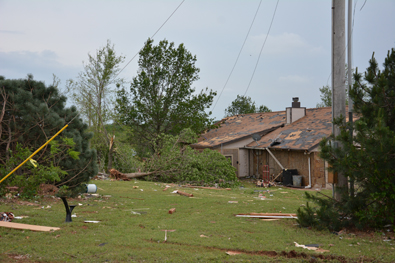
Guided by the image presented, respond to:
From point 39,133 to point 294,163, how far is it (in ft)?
48.5

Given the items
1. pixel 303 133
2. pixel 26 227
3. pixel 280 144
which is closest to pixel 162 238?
pixel 26 227

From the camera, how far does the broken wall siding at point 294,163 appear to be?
18.8 meters

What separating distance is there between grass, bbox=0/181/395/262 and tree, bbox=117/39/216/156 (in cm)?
1984

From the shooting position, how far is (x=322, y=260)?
4945 mm

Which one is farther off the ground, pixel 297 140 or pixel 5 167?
pixel 297 140

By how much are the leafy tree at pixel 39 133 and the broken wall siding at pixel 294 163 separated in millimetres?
11497

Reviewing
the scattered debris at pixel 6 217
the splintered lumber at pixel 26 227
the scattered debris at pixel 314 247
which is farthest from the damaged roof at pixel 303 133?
the scattered debris at pixel 6 217

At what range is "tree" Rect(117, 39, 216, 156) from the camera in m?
29.0

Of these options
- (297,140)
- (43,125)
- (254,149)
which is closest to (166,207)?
(43,125)

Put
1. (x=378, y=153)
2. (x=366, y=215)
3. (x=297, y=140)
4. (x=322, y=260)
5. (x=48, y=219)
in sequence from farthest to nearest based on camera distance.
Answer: (x=297, y=140), (x=48, y=219), (x=366, y=215), (x=378, y=153), (x=322, y=260)

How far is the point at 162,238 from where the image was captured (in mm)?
6023

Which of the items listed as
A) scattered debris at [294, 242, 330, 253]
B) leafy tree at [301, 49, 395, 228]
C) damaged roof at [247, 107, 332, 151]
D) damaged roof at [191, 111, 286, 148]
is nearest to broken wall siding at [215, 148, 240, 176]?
damaged roof at [191, 111, 286, 148]

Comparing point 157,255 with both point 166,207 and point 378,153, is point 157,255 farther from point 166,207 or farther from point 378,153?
point 166,207

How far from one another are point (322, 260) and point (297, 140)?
645 inches
